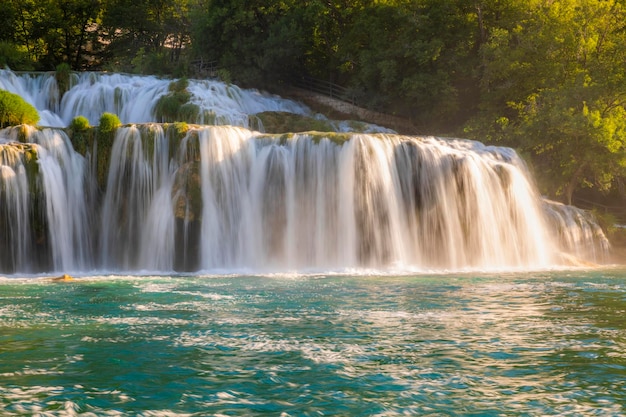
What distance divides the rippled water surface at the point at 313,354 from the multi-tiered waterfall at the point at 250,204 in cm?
855

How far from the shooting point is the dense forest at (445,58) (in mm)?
32531

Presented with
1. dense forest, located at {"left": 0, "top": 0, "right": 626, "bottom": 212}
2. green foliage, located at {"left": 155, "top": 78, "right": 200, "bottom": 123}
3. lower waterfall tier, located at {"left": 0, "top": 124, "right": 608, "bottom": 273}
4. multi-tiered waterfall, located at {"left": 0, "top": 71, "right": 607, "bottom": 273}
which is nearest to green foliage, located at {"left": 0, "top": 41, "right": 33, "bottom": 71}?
dense forest, located at {"left": 0, "top": 0, "right": 626, "bottom": 212}

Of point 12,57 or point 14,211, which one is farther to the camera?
point 12,57

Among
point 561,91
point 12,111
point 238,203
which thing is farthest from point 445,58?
point 12,111

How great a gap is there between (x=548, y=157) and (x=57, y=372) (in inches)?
1243

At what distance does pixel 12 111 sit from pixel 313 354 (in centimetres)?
2162

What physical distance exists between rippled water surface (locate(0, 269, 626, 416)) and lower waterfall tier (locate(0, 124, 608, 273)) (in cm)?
854

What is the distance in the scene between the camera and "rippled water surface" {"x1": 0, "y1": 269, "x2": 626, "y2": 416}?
5.56 meters

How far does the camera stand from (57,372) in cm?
662

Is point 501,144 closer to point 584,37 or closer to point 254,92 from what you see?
point 584,37

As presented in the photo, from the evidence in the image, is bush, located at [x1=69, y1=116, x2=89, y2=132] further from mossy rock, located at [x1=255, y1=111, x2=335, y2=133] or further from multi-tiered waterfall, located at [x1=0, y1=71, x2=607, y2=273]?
mossy rock, located at [x1=255, y1=111, x2=335, y2=133]

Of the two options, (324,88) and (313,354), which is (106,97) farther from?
(313,354)

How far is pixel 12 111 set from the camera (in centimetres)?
2531

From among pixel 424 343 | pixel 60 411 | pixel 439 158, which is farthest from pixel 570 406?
pixel 439 158
